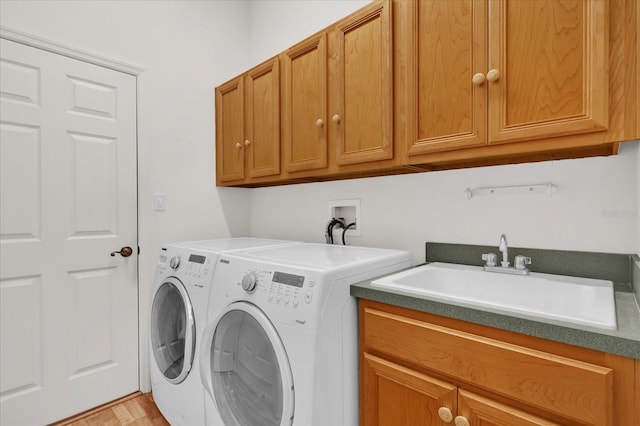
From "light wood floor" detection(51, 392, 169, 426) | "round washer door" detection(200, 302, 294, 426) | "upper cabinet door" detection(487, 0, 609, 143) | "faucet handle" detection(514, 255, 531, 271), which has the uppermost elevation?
"upper cabinet door" detection(487, 0, 609, 143)

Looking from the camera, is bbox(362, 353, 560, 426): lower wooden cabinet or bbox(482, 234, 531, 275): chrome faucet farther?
bbox(482, 234, 531, 275): chrome faucet

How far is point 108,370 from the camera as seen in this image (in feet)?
6.39

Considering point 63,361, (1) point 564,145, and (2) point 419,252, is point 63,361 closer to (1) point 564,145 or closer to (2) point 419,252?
(2) point 419,252

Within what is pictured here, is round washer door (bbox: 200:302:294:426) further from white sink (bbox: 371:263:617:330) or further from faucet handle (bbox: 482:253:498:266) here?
faucet handle (bbox: 482:253:498:266)

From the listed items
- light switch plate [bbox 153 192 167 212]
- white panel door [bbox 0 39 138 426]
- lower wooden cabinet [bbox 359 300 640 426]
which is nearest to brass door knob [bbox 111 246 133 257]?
white panel door [bbox 0 39 138 426]

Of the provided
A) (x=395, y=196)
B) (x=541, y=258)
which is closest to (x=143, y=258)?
(x=395, y=196)

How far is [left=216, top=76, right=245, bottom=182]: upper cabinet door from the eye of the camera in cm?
220

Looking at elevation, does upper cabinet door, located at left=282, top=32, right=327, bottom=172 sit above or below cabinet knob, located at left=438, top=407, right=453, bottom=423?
above

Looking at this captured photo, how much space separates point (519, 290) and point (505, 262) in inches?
4.7

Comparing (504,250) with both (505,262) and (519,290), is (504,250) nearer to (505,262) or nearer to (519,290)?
(505,262)

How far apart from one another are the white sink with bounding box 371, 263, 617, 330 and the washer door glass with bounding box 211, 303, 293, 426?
46 cm

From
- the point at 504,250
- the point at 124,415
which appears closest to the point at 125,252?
the point at 124,415

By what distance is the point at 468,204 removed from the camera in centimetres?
151

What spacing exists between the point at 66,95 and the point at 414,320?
84.7 inches
